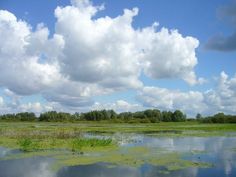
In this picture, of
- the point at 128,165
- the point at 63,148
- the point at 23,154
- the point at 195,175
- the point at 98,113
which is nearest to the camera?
the point at 195,175

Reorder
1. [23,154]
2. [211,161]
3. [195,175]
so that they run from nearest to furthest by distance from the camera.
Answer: [195,175] < [211,161] < [23,154]

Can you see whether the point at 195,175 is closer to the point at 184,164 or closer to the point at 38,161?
the point at 184,164

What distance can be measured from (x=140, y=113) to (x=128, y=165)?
110m

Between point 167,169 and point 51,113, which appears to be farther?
point 51,113

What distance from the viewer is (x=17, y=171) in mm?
18594

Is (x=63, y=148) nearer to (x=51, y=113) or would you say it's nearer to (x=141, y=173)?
(x=141, y=173)

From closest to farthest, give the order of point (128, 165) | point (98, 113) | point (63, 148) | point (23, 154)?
point (128, 165) < point (23, 154) < point (63, 148) < point (98, 113)

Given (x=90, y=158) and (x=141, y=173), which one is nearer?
(x=141, y=173)

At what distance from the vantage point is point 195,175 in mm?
17047

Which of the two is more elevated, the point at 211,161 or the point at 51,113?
the point at 51,113

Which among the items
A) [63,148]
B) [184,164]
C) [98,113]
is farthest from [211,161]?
[98,113]

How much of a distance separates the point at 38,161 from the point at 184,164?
8.31 meters

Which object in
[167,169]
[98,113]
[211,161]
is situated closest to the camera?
[167,169]

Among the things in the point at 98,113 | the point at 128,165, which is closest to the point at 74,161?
the point at 128,165
